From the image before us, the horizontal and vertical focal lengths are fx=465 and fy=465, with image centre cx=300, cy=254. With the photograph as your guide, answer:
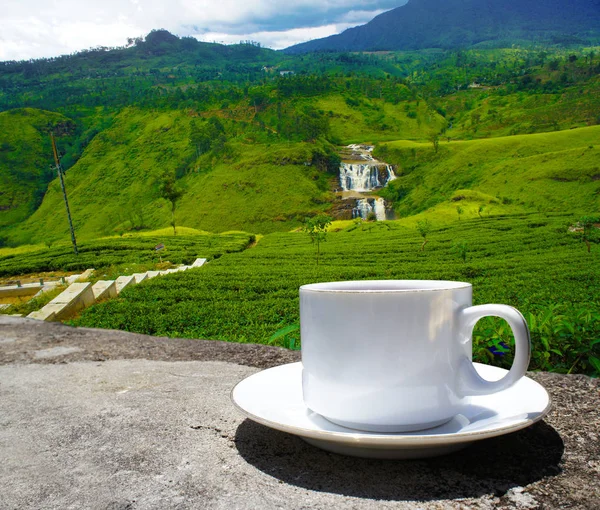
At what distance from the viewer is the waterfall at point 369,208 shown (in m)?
38.4

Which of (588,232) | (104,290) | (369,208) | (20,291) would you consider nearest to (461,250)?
(588,232)

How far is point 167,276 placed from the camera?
11734mm

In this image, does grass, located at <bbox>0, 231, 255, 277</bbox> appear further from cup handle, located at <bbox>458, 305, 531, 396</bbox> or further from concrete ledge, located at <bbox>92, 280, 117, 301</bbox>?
cup handle, located at <bbox>458, 305, 531, 396</bbox>

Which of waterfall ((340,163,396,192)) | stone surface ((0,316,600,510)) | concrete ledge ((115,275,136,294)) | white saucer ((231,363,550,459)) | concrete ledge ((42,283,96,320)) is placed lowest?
waterfall ((340,163,396,192))

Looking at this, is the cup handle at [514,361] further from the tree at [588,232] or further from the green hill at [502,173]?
the green hill at [502,173]

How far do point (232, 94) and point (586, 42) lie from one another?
441 ft

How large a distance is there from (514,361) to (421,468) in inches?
10.9

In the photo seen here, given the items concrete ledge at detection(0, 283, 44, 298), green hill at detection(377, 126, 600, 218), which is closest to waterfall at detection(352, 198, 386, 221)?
green hill at detection(377, 126, 600, 218)

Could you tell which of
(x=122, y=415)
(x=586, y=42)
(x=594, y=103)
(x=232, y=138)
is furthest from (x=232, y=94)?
(x=586, y=42)

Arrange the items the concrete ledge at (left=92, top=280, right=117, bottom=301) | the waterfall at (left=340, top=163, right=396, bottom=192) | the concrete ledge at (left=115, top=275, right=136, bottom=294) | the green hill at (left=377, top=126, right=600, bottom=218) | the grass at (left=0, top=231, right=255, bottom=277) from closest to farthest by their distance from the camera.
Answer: the concrete ledge at (left=92, top=280, right=117, bottom=301), the concrete ledge at (left=115, top=275, right=136, bottom=294), the grass at (left=0, top=231, right=255, bottom=277), the green hill at (left=377, top=126, right=600, bottom=218), the waterfall at (left=340, top=163, right=396, bottom=192)

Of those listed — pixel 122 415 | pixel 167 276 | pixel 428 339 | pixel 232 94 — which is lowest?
pixel 167 276

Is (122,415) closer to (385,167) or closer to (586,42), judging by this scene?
(385,167)

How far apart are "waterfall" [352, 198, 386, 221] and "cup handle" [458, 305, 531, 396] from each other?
3662 cm

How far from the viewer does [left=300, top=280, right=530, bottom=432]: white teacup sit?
897mm
